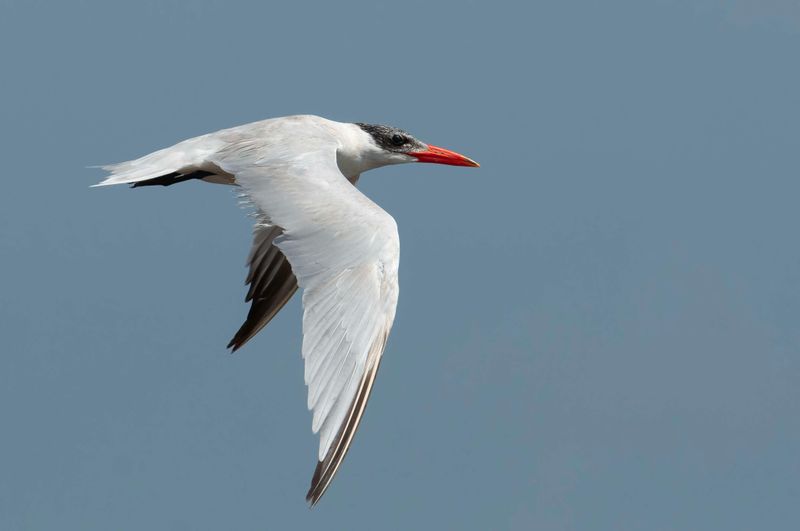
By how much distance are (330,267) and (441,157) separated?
4461 mm

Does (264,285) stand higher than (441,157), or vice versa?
(441,157)

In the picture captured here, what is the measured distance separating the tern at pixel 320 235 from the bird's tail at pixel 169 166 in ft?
0.03

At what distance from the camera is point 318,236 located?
1015 cm

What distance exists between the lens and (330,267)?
32.4 ft

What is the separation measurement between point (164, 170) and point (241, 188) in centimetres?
100

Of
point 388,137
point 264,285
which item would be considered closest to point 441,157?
point 388,137

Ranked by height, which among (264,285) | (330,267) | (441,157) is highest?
(330,267)

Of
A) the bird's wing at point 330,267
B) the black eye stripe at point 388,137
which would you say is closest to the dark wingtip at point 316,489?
the bird's wing at point 330,267

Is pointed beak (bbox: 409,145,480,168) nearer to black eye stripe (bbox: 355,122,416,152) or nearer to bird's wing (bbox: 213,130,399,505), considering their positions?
black eye stripe (bbox: 355,122,416,152)

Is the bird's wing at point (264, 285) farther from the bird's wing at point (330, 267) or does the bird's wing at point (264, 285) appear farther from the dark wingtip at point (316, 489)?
the dark wingtip at point (316, 489)

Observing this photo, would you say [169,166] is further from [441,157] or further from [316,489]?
[316,489]

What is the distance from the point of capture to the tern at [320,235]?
9055 millimetres

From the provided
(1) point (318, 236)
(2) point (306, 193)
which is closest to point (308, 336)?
(1) point (318, 236)

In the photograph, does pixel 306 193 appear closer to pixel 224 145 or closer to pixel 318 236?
pixel 318 236
